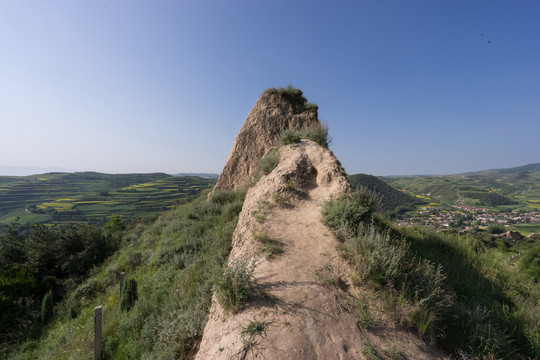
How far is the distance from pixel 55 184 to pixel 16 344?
119 meters

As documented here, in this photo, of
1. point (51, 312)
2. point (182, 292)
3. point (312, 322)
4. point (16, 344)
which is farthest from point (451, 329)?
point (51, 312)

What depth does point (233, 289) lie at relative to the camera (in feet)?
10.0

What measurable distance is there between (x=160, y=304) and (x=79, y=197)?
94.7 meters

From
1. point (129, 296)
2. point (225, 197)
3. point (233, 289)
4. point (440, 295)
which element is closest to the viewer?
point (233, 289)

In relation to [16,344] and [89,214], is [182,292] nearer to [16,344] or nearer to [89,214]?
[16,344]

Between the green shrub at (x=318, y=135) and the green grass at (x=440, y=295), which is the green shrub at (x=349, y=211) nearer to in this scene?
the green grass at (x=440, y=295)

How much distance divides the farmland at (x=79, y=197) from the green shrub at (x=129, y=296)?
3777 centimetres

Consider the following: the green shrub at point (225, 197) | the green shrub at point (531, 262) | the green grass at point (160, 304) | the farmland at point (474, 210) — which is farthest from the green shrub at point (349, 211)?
the farmland at point (474, 210)

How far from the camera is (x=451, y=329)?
10.6 feet

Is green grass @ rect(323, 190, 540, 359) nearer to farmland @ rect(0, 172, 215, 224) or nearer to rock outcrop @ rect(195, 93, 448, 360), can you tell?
rock outcrop @ rect(195, 93, 448, 360)

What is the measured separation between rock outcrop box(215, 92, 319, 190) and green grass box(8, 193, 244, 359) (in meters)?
2.59

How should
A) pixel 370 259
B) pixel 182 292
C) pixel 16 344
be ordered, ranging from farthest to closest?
pixel 16 344 → pixel 182 292 → pixel 370 259

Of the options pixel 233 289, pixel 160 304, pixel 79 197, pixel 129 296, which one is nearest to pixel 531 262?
pixel 233 289

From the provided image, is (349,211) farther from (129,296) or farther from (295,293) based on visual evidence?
(129,296)
